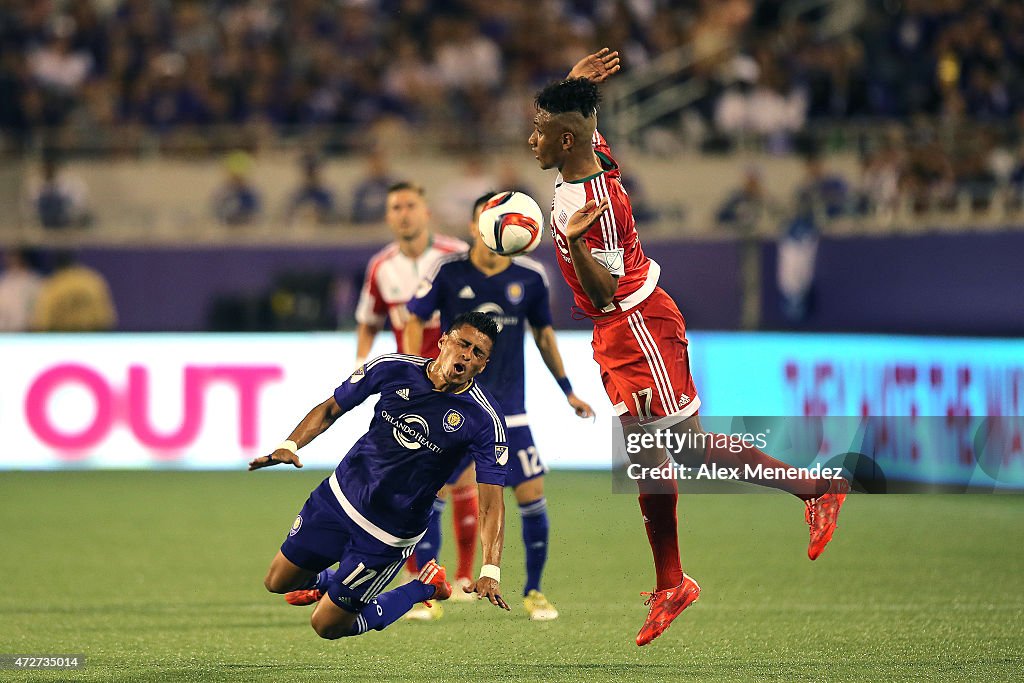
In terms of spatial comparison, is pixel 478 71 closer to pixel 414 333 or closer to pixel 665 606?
pixel 414 333

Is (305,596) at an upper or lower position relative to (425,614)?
upper

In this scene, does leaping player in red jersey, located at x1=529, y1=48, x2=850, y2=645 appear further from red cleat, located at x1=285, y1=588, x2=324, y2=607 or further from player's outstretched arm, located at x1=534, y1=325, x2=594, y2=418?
player's outstretched arm, located at x1=534, y1=325, x2=594, y2=418

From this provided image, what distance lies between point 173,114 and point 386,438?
12607 millimetres

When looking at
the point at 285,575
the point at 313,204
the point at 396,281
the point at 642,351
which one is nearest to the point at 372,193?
the point at 313,204

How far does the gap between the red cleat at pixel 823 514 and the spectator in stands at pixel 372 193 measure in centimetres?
1063

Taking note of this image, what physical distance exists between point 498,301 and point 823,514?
8.03 ft

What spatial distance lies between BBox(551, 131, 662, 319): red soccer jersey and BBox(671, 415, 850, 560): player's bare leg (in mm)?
604

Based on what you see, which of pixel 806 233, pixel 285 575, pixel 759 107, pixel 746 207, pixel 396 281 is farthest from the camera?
pixel 759 107

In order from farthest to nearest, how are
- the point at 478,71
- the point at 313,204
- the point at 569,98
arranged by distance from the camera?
the point at 478,71 < the point at 313,204 < the point at 569,98

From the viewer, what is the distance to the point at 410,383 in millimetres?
6473

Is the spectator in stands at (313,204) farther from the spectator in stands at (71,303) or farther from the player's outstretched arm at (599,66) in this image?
the player's outstretched arm at (599,66)

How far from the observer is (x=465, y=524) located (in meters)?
8.45

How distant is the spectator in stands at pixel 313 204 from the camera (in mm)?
17078

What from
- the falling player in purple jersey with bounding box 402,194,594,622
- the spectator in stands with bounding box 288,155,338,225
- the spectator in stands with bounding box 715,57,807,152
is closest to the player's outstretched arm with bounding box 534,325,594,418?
the falling player in purple jersey with bounding box 402,194,594,622
